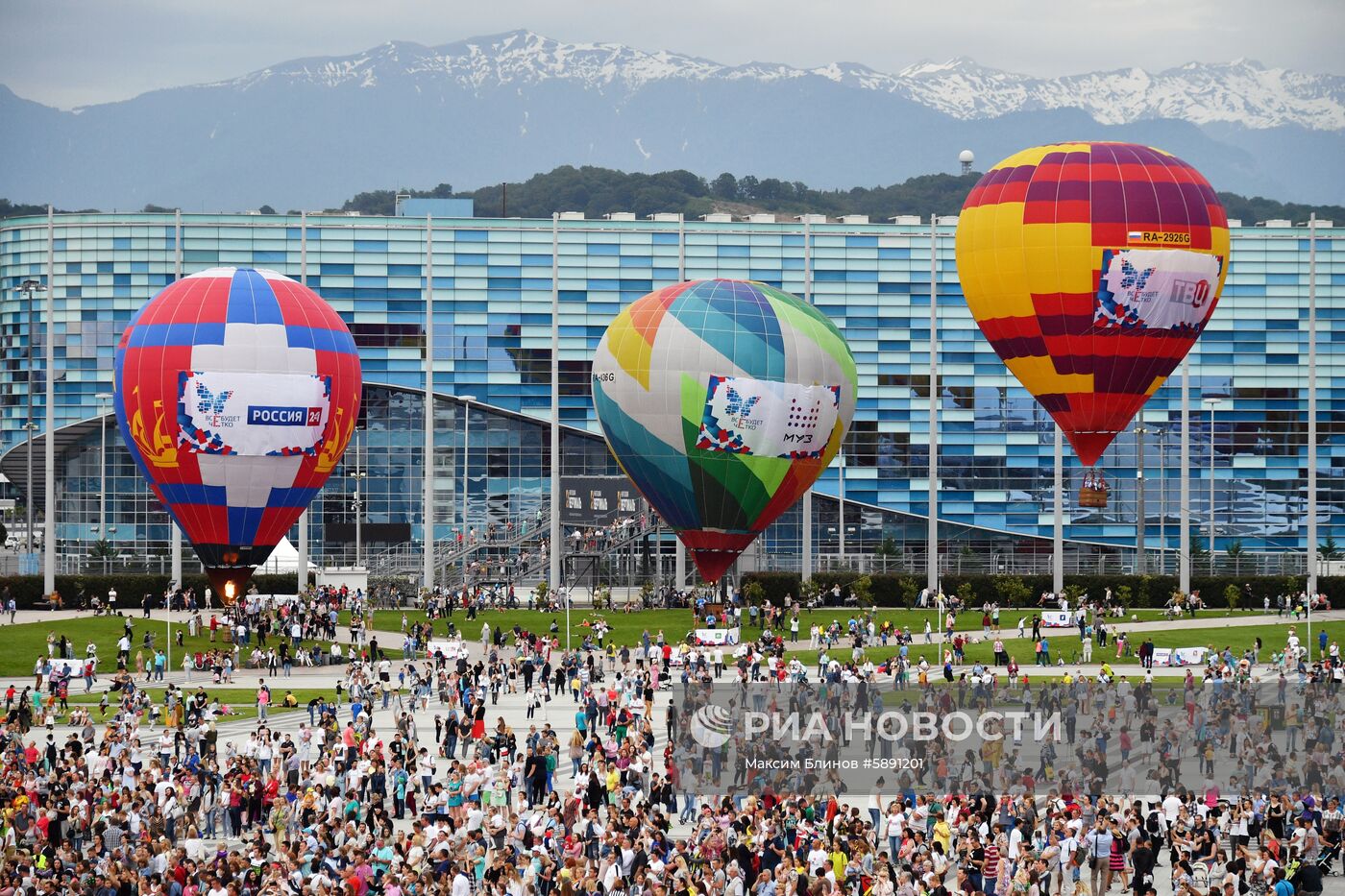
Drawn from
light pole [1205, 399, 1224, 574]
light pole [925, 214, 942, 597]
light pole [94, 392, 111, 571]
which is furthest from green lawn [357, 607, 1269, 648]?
light pole [94, 392, 111, 571]

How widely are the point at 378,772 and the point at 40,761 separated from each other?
9.28m

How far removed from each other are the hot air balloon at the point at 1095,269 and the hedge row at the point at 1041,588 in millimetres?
26134

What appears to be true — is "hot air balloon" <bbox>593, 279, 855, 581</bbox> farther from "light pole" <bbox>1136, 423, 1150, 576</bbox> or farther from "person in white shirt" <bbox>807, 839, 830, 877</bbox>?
"person in white shirt" <bbox>807, 839, 830, 877</bbox>

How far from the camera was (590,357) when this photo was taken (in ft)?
365

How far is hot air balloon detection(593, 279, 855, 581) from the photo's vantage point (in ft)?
221

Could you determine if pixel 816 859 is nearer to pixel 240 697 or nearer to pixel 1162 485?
pixel 240 697

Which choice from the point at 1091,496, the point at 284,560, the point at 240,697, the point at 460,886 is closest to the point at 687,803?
the point at 460,886

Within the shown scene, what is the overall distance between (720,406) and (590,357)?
4470 centimetres

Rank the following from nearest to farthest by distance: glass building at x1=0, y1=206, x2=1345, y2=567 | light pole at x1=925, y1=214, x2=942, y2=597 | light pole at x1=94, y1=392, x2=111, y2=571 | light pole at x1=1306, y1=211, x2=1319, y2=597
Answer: light pole at x1=925, y1=214, x2=942, y2=597 → light pole at x1=1306, y1=211, x2=1319, y2=597 → glass building at x1=0, y1=206, x2=1345, y2=567 → light pole at x1=94, y1=392, x2=111, y2=571

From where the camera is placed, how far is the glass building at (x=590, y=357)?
111062 millimetres

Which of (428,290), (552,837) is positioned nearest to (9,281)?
(428,290)

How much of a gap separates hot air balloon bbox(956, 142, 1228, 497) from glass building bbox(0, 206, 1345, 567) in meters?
47.4

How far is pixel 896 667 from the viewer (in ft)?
188

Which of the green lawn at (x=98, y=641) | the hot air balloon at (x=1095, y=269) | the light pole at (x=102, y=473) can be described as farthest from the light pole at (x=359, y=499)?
the hot air balloon at (x=1095, y=269)
